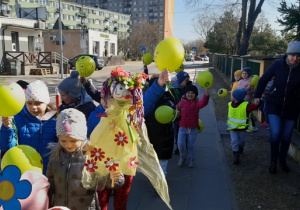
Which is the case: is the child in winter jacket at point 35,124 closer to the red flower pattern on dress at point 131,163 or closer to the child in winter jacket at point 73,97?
the child in winter jacket at point 73,97

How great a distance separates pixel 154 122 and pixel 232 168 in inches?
79.2

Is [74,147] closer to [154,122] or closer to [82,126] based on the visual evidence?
[82,126]

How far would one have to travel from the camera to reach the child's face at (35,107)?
2793mm

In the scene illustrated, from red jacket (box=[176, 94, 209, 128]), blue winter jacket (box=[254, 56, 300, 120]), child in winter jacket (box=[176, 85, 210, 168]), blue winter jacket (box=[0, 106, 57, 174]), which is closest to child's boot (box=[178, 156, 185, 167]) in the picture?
child in winter jacket (box=[176, 85, 210, 168])

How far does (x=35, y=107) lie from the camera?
9.18 feet

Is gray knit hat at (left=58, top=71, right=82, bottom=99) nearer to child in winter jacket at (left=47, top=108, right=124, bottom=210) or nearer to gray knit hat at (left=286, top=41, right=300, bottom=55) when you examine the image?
child in winter jacket at (left=47, top=108, right=124, bottom=210)

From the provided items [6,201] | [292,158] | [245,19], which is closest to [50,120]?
[6,201]

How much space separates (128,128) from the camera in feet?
8.16

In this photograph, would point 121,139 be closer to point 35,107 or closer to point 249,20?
point 35,107

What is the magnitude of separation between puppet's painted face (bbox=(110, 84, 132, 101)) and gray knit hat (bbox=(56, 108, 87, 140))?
347mm

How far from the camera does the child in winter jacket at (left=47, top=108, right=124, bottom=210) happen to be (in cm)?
221

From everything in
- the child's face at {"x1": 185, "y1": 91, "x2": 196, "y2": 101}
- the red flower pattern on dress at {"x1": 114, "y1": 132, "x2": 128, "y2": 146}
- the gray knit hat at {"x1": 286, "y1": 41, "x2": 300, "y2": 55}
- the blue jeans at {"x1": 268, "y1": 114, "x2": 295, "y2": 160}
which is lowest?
the blue jeans at {"x1": 268, "y1": 114, "x2": 295, "y2": 160}

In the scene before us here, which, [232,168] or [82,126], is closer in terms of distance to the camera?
[82,126]

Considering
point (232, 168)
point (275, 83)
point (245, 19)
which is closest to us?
point (275, 83)
